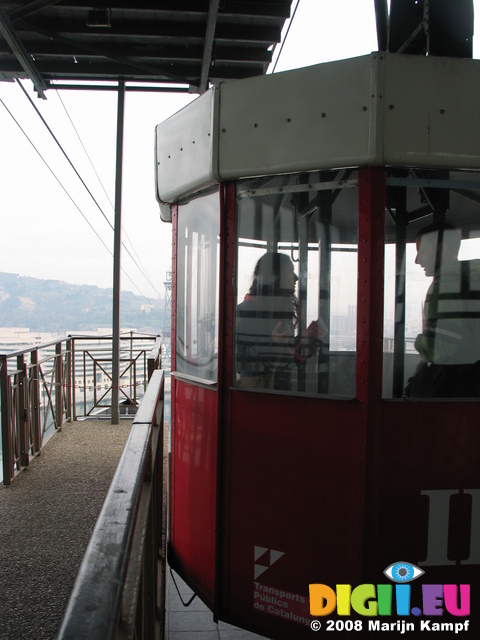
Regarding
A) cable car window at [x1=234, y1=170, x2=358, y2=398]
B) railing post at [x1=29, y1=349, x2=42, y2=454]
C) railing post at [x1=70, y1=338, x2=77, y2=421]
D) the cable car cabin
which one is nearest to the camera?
the cable car cabin

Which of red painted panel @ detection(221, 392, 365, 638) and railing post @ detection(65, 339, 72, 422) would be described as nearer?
red painted panel @ detection(221, 392, 365, 638)

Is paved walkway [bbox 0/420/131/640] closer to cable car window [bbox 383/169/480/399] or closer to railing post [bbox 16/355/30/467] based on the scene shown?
railing post [bbox 16/355/30/467]

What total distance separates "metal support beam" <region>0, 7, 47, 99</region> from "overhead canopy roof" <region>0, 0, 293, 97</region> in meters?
0.01

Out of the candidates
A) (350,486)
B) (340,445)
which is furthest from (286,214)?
(350,486)

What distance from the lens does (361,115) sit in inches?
103

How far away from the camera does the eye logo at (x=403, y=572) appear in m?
2.70

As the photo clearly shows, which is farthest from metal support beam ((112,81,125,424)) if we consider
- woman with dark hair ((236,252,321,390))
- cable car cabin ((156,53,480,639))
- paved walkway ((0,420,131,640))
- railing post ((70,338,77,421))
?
woman with dark hair ((236,252,321,390))

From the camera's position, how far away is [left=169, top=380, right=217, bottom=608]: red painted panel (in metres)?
3.17

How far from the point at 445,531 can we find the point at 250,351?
4.42 feet

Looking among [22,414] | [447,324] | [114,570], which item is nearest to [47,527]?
[22,414]

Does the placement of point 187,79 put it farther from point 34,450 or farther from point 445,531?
point 445,531

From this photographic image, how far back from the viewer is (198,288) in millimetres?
3357

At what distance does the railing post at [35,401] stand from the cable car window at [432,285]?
4.00m

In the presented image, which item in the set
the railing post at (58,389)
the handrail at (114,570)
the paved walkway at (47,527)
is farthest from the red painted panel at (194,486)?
the railing post at (58,389)
